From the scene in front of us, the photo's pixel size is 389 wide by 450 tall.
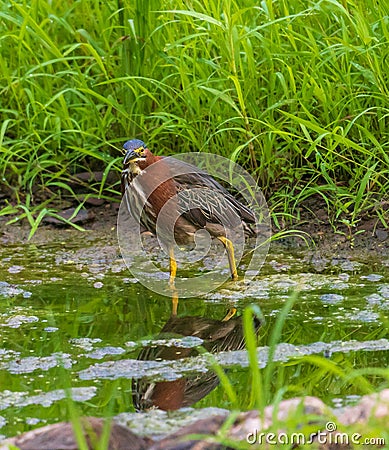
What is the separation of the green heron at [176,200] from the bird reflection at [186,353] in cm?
75

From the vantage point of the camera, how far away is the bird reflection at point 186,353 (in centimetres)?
380

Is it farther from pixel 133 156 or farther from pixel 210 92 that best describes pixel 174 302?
pixel 210 92

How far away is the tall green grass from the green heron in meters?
0.32

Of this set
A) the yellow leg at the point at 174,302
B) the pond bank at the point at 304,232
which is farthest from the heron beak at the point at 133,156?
the pond bank at the point at 304,232

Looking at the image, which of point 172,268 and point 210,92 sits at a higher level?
Result: point 210,92

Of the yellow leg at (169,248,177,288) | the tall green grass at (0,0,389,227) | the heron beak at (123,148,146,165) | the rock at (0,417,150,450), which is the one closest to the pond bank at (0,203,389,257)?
the tall green grass at (0,0,389,227)

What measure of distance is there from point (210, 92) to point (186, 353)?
7.44ft

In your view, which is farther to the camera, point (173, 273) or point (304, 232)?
point (304, 232)

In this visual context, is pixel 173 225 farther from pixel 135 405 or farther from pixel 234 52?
pixel 135 405

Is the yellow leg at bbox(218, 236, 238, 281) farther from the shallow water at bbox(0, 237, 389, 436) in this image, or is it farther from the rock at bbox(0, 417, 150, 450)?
the rock at bbox(0, 417, 150, 450)

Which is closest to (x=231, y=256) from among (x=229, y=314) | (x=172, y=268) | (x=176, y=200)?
(x=172, y=268)

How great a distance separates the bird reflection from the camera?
3.80m

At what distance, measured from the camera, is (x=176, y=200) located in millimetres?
5602

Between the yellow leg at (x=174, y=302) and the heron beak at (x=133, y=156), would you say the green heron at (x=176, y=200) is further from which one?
the yellow leg at (x=174, y=302)
